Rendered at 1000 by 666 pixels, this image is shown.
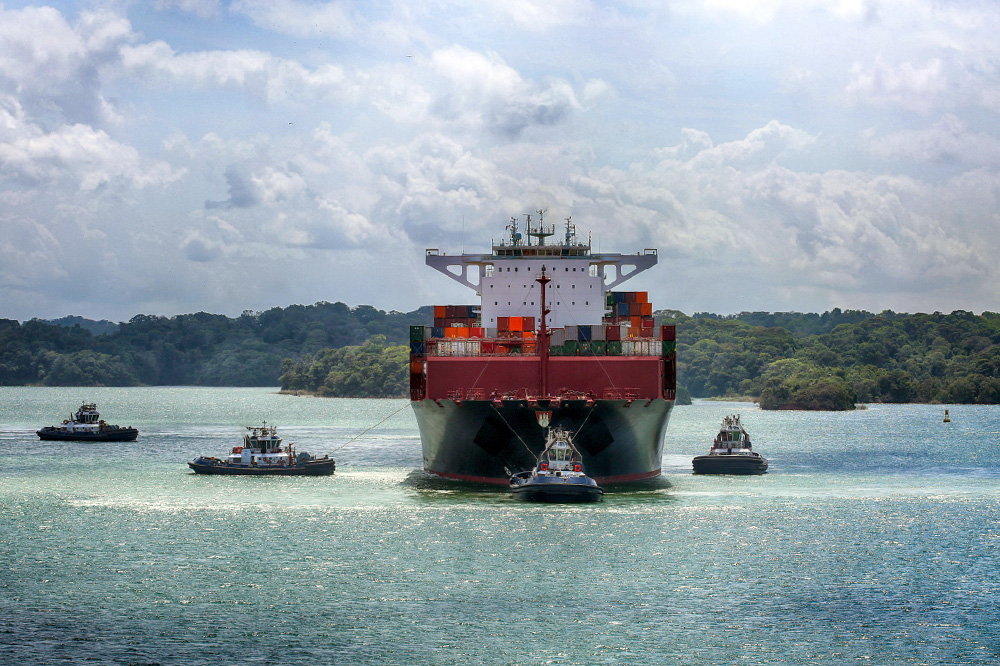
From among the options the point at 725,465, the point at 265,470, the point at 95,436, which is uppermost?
the point at 95,436

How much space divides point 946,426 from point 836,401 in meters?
52.3

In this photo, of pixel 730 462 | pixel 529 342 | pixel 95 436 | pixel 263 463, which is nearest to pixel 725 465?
pixel 730 462

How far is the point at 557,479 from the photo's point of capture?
49656 mm

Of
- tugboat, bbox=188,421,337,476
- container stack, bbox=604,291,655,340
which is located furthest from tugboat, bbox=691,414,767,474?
tugboat, bbox=188,421,337,476

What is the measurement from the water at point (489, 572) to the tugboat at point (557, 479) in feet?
2.79

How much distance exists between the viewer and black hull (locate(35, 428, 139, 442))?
96.1m

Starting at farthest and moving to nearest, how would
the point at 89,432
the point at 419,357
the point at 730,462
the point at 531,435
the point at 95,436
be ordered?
1. the point at 89,432
2. the point at 95,436
3. the point at 730,462
4. the point at 419,357
5. the point at 531,435

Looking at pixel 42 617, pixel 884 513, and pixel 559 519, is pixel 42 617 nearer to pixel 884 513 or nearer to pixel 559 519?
pixel 559 519

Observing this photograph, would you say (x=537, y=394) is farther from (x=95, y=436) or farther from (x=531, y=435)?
(x=95, y=436)

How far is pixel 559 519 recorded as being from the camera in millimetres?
46219

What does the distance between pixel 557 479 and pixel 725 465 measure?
20.4 m

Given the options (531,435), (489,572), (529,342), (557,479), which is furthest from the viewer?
(529,342)

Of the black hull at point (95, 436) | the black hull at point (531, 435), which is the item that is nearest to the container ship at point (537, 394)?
the black hull at point (531, 435)

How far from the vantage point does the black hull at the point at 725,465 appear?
2645 inches
